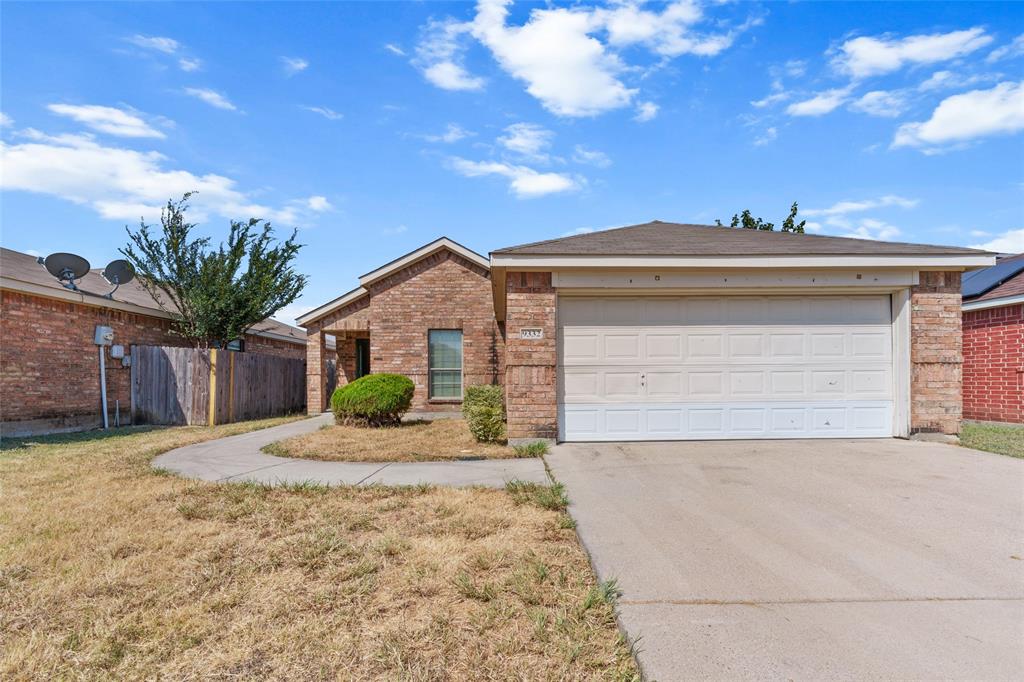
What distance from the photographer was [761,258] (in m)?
7.64

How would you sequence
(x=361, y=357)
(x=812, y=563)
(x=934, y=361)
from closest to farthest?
(x=812, y=563), (x=934, y=361), (x=361, y=357)

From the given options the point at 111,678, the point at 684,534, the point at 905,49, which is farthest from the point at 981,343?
the point at 111,678

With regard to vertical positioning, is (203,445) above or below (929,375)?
below

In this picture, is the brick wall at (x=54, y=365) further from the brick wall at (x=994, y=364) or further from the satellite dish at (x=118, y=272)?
the brick wall at (x=994, y=364)

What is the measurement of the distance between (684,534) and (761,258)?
5.12 m

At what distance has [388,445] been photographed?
320 inches

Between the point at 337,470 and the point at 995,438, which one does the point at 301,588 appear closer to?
the point at 337,470

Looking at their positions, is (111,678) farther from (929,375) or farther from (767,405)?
(929,375)

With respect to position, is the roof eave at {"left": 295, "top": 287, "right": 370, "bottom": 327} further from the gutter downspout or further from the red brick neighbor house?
the red brick neighbor house

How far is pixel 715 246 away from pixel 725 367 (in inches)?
75.9

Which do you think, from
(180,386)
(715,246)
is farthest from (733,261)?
(180,386)

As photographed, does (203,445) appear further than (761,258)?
Yes

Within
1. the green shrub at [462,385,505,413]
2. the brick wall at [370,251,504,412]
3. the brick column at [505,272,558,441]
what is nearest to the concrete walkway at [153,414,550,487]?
the brick column at [505,272,558,441]

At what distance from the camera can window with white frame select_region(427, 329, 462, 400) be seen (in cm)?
1385
